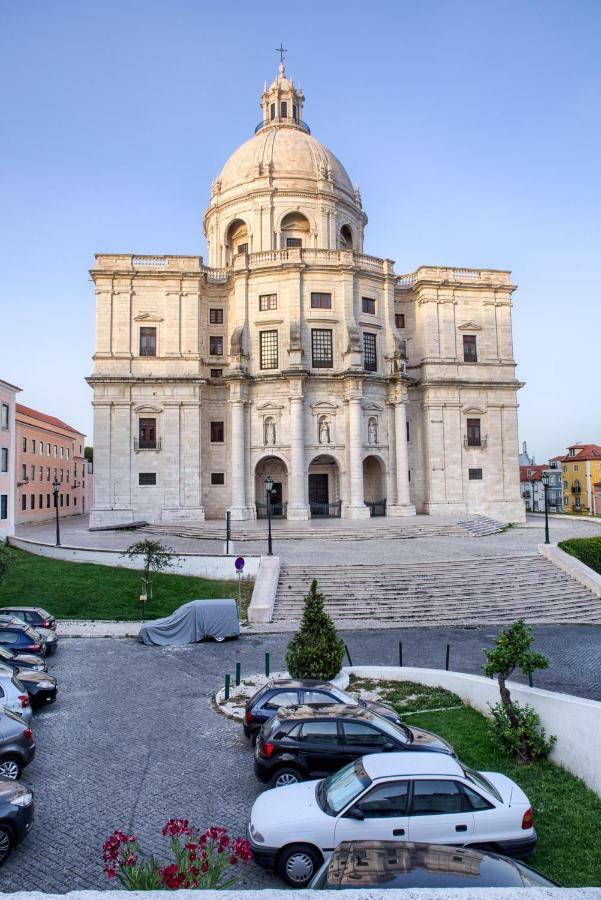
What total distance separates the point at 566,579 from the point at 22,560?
2588 centimetres

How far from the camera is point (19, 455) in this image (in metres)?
49.9

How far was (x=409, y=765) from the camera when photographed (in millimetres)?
7566

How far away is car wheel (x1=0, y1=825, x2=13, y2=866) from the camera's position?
755cm

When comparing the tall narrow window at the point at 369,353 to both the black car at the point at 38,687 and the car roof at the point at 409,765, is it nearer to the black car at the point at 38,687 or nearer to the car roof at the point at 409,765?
the black car at the point at 38,687

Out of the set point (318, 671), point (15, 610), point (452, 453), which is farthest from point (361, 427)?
point (318, 671)

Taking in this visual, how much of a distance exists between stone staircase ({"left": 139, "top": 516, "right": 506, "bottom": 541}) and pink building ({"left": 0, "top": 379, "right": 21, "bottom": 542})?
7983 millimetres

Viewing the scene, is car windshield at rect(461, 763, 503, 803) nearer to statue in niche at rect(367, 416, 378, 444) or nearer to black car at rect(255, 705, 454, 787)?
black car at rect(255, 705, 454, 787)

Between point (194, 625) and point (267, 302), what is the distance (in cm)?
2930

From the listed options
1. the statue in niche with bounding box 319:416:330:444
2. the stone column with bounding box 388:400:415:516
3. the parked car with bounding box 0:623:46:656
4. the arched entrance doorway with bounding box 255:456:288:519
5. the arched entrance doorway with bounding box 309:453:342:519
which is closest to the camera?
the parked car with bounding box 0:623:46:656

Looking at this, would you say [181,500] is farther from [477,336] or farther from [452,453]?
[477,336]

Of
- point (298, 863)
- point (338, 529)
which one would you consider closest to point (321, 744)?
point (298, 863)

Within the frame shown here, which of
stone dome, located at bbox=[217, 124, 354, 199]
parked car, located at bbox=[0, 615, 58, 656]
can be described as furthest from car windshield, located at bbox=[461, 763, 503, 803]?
stone dome, located at bbox=[217, 124, 354, 199]

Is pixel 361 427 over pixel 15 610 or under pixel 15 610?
over

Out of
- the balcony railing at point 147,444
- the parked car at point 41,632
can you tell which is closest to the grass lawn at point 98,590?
the parked car at point 41,632
